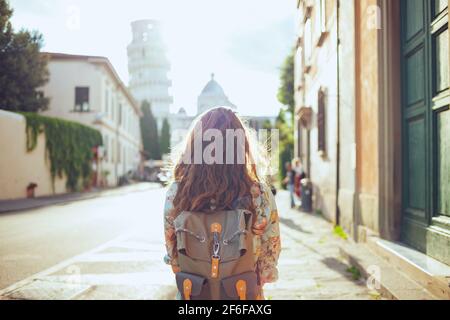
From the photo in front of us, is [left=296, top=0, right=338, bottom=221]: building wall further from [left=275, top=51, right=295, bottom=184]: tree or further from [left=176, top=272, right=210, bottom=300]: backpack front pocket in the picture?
[left=275, top=51, right=295, bottom=184]: tree

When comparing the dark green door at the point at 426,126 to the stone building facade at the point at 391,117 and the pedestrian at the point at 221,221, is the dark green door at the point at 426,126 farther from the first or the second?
the pedestrian at the point at 221,221

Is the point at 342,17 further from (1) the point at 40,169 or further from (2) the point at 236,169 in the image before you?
(2) the point at 236,169

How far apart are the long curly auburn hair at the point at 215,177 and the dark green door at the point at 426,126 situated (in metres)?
2.46

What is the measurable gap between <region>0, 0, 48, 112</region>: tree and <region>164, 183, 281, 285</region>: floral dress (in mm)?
1176

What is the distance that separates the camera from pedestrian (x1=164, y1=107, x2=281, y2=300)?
5.75 feet

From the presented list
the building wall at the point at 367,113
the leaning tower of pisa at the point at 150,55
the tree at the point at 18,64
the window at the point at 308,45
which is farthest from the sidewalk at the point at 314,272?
the window at the point at 308,45

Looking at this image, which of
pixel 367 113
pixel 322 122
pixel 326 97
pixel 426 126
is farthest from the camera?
pixel 322 122

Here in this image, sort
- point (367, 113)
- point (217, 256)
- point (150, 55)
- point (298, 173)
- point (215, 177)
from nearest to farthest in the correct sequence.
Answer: point (217, 256) → point (215, 177) → point (150, 55) → point (367, 113) → point (298, 173)

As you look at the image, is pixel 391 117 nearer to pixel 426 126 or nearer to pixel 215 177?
pixel 426 126

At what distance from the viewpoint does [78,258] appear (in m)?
5.73

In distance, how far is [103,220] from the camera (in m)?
10.1

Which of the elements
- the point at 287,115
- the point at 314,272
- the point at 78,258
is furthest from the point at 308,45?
the point at 287,115

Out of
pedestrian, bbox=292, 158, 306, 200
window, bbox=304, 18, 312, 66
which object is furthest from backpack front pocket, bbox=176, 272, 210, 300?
pedestrian, bbox=292, 158, 306, 200

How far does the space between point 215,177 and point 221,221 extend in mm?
195
